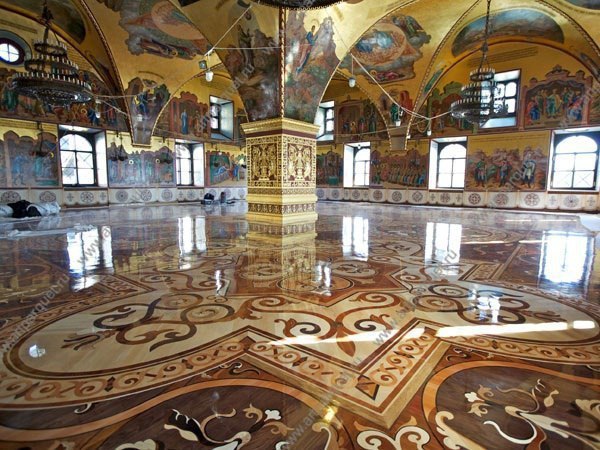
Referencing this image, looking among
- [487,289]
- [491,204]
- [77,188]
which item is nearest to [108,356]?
[487,289]

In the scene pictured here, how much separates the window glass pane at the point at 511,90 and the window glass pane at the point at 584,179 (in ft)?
15.6

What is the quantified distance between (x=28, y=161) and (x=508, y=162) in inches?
872

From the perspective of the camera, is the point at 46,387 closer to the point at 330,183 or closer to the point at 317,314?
the point at 317,314

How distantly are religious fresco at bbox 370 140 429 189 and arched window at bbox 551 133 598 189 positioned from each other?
5.89 meters

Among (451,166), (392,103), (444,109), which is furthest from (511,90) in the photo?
(392,103)

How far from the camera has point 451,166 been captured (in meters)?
18.2

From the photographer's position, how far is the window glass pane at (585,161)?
14.6 m

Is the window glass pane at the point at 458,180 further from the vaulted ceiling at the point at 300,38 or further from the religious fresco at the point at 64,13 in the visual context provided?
the religious fresco at the point at 64,13

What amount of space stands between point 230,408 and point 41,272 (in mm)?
4347

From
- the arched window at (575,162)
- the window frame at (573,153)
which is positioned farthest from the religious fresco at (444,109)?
the arched window at (575,162)

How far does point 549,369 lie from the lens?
217 centimetres

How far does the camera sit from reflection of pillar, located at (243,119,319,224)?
887cm

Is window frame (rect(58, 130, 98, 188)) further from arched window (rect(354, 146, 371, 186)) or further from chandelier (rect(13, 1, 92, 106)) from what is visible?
arched window (rect(354, 146, 371, 186))

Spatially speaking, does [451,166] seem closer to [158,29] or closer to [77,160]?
[158,29]
